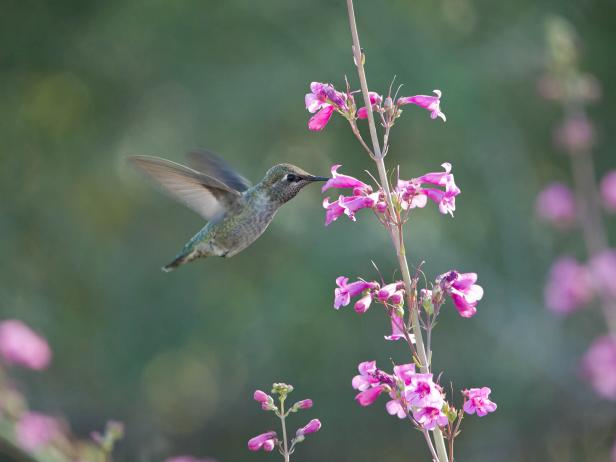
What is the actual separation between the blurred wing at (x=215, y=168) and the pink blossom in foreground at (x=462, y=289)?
1452 millimetres

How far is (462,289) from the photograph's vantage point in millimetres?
2416

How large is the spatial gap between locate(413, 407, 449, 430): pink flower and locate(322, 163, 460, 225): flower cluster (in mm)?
511

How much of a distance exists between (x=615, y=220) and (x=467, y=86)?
218 cm

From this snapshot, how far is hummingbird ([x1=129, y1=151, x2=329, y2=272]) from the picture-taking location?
339 centimetres

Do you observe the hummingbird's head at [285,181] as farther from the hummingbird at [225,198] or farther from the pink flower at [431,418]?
the pink flower at [431,418]

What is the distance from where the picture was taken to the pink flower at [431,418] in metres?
2.22

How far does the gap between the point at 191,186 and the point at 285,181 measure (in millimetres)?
359

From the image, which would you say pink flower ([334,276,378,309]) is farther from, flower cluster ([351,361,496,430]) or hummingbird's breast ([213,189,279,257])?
hummingbird's breast ([213,189,279,257])

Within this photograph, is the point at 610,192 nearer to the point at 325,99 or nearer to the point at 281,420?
the point at 325,99

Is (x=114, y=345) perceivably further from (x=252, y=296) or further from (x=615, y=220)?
(x=615, y=220)

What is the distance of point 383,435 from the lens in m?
9.66

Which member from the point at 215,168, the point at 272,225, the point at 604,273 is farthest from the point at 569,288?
the point at 272,225

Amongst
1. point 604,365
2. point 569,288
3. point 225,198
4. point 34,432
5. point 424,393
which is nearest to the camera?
point 424,393

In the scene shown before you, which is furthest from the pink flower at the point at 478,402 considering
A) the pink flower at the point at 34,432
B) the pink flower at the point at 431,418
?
the pink flower at the point at 34,432
